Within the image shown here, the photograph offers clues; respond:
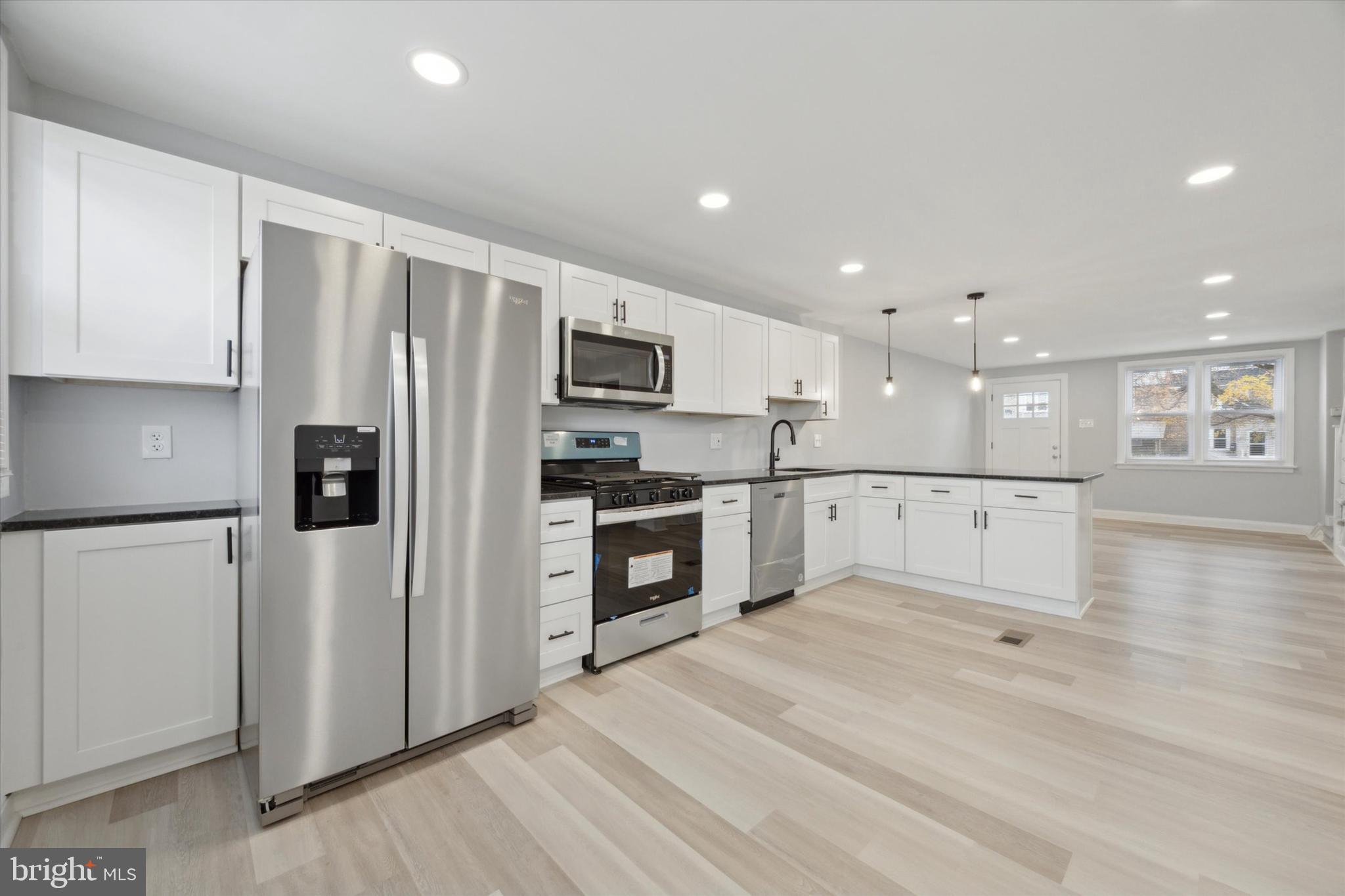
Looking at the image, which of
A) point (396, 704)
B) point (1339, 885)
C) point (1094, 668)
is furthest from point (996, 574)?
point (396, 704)

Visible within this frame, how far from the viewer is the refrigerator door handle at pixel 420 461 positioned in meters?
1.92

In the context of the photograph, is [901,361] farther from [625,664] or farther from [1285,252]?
[625,664]

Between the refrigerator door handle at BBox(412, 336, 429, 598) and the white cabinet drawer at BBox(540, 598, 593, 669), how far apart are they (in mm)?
759

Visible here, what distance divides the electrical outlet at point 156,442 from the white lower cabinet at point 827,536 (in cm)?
353

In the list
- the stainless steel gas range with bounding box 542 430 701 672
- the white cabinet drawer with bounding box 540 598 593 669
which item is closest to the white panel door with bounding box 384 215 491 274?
the stainless steel gas range with bounding box 542 430 701 672

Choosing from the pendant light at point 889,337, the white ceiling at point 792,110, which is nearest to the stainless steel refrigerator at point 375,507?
the white ceiling at point 792,110

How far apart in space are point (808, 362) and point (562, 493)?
9.19 feet

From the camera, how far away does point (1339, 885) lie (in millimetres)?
1429

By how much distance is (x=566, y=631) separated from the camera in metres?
2.63

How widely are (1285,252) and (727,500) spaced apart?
12.8 ft

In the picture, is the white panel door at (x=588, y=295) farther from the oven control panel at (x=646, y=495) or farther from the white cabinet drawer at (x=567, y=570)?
the white cabinet drawer at (x=567, y=570)

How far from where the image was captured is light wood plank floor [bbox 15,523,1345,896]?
4.90ft

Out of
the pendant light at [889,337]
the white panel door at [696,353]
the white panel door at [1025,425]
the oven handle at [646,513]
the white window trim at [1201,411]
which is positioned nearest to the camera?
the oven handle at [646,513]

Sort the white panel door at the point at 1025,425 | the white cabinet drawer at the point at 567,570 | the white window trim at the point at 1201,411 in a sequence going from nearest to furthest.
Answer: the white cabinet drawer at the point at 567,570 < the white window trim at the point at 1201,411 < the white panel door at the point at 1025,425
